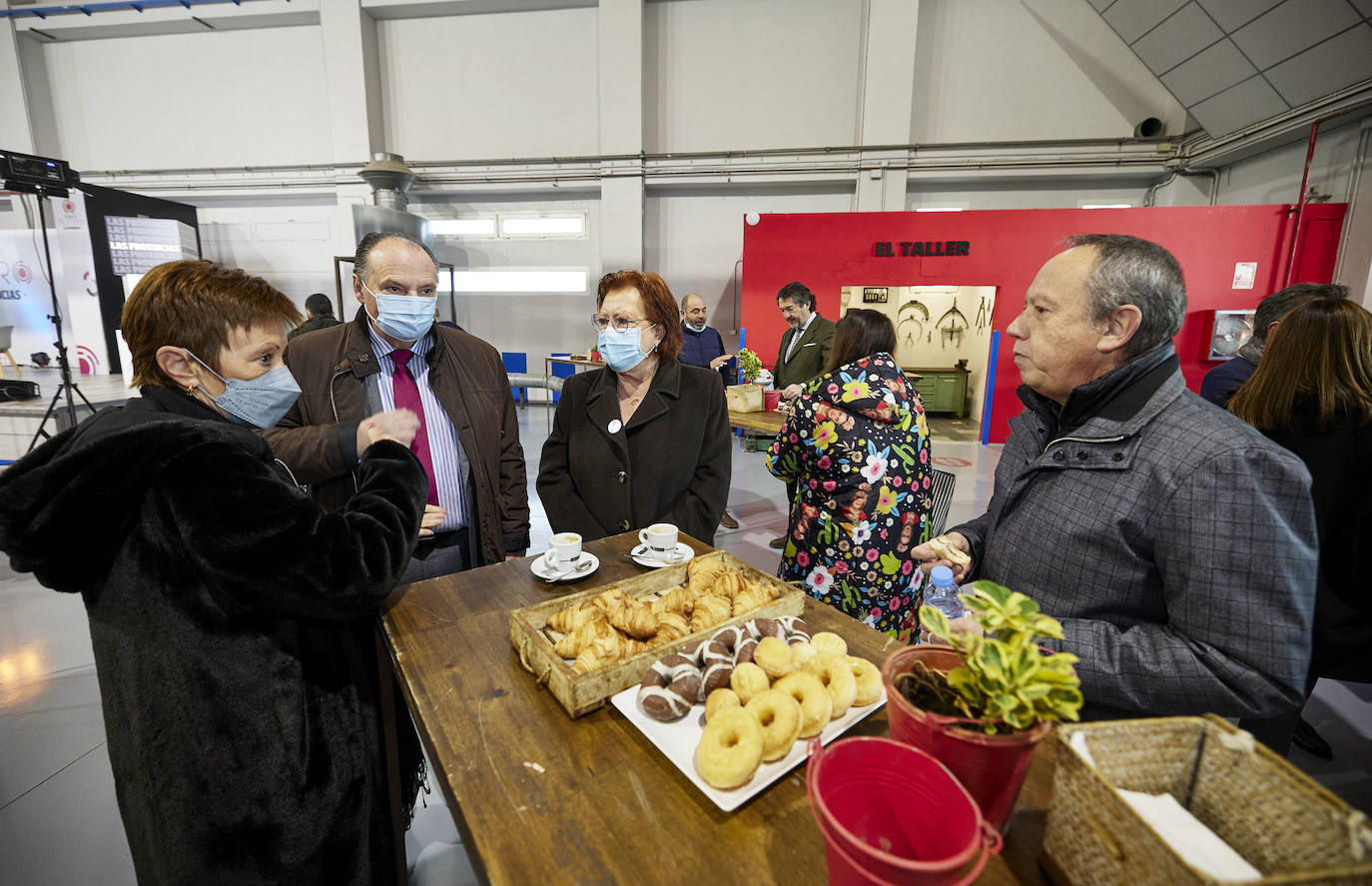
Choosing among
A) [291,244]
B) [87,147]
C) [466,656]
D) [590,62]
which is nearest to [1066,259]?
[466,656]

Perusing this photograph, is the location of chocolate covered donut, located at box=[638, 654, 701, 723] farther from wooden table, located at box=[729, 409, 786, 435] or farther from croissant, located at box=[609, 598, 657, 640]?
wooden table, located at box=[729, 409, 786, 435]

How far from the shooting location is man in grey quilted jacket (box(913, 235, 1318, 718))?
0.96 metres

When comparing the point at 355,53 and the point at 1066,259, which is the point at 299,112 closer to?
the point at 355,53

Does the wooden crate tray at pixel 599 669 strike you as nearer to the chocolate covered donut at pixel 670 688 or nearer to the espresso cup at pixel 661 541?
the chocolate covered donut at pixel 670 688

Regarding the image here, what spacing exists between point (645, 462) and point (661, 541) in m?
0.59

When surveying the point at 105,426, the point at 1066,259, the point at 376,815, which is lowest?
the point at 376,815

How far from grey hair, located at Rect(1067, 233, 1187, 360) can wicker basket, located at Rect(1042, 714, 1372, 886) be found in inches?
33.5

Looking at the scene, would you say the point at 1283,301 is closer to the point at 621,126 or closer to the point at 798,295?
the point at 798,295

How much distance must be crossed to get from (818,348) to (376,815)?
5.08 m

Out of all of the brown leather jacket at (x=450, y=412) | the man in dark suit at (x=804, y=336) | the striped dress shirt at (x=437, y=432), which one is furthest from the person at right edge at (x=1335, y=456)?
the man in dark suit at (x=804, y=336)

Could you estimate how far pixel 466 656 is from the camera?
1.26 meters

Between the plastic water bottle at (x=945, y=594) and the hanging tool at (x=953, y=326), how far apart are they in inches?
332

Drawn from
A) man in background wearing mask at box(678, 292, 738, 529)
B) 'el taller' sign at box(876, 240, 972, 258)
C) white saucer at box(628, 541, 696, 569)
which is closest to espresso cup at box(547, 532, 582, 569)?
white saucer at box(628, 541, 696, 569)

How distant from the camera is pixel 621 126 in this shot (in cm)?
934
